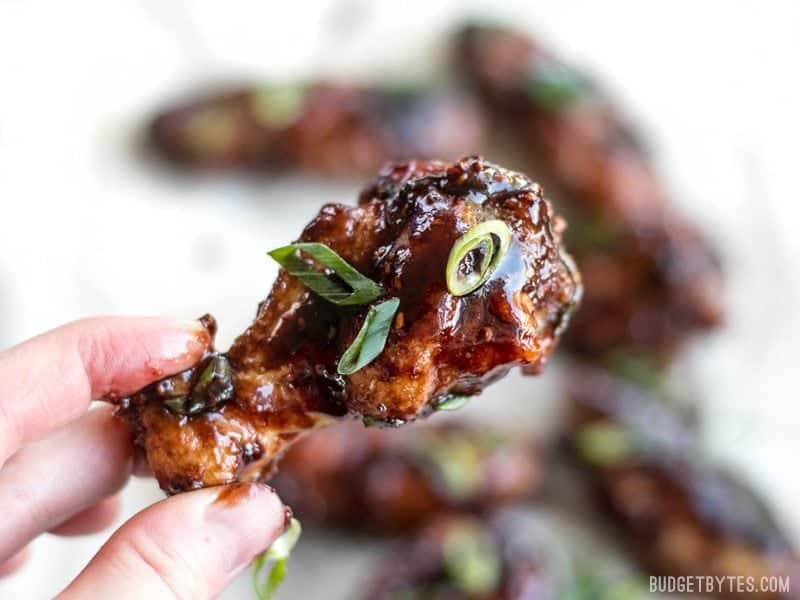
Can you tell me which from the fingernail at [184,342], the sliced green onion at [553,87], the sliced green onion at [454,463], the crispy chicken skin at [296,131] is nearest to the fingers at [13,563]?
the fingernail at [184,342]

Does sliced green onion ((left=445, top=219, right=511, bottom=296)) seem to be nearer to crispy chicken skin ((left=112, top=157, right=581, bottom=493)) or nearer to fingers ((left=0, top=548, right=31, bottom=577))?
crispy chicken skin ((left=112, top=157, right=581, bottom=493))

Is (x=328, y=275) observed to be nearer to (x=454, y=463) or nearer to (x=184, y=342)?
(x=184, y=342)

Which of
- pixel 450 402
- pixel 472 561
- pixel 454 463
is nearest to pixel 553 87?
pixel 454 463

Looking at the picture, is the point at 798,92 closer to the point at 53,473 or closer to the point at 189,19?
the point at 189,19

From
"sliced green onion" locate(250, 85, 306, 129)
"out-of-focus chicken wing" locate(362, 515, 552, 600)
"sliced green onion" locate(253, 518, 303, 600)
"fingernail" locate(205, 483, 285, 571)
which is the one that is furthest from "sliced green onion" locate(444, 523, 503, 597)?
"sliced green onion" locate(250, 85, 306, 129)

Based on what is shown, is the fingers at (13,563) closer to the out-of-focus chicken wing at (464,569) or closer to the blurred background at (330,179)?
the blurred background at (330,179)

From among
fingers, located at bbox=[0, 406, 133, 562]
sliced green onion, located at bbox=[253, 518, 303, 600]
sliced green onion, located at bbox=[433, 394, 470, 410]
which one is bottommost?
sliced green onion, located at bbox=[253, 518, 303, 600]

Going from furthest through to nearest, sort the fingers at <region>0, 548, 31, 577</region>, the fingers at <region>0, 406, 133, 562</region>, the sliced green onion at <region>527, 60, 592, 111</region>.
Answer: the sliced green onion at <region>527, 60, 592, 111</region> < the fingers at <region>0, 548, 31, 577</region> < the fingers at <region>0, 406, 133, 562</region>
